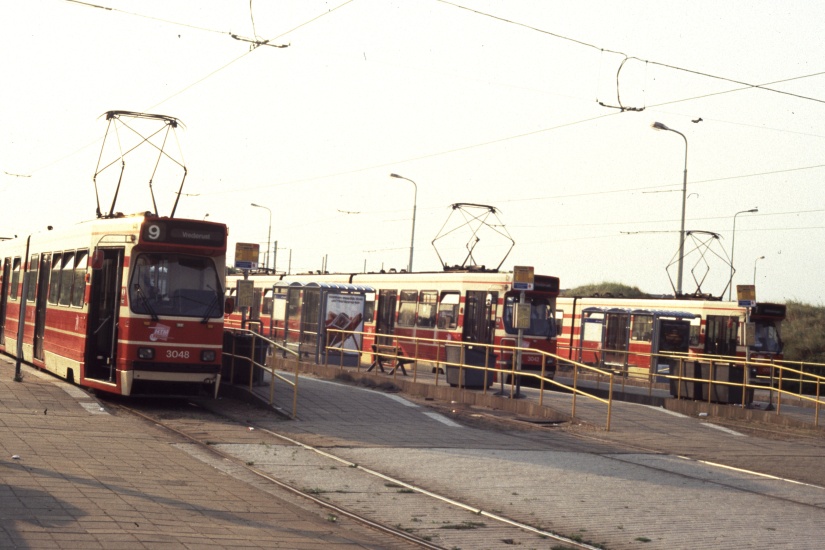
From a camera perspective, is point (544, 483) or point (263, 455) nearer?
point (544, 483)

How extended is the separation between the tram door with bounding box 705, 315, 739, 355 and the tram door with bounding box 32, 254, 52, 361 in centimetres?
2122

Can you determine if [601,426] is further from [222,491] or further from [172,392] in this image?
[222,491]

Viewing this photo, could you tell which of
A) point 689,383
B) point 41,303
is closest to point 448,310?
point 689,383

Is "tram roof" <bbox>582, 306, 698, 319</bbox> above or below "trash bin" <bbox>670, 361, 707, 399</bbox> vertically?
above

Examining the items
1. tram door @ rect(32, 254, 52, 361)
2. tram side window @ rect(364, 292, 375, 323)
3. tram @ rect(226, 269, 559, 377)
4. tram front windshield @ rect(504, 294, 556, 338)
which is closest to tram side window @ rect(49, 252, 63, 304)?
tram door @ rect(32, 254, 52, 361)

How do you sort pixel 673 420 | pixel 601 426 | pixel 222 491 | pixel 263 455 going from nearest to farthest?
pixel 222 491
pixel 263 455
pixel 601 426
pixel 673 420

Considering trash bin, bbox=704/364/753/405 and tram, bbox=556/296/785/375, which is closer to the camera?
trash bin, bbox=704/364/753/405

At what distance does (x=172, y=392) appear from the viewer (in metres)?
18.9

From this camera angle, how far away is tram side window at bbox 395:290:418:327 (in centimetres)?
3372

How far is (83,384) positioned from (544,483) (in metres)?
9.35

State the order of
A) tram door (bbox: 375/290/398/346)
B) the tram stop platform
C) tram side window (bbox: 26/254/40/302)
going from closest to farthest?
the tram stop platform
tram side window (bbox: 26/254/40/302)
tram door (bbox: 375/290/398/346)

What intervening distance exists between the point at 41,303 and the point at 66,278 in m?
2.58

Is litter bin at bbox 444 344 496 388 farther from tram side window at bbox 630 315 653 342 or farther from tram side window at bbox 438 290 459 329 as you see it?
tram side window at bbox 630 315 653 342

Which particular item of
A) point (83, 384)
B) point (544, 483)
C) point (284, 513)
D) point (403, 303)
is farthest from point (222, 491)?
point (403, 303)
